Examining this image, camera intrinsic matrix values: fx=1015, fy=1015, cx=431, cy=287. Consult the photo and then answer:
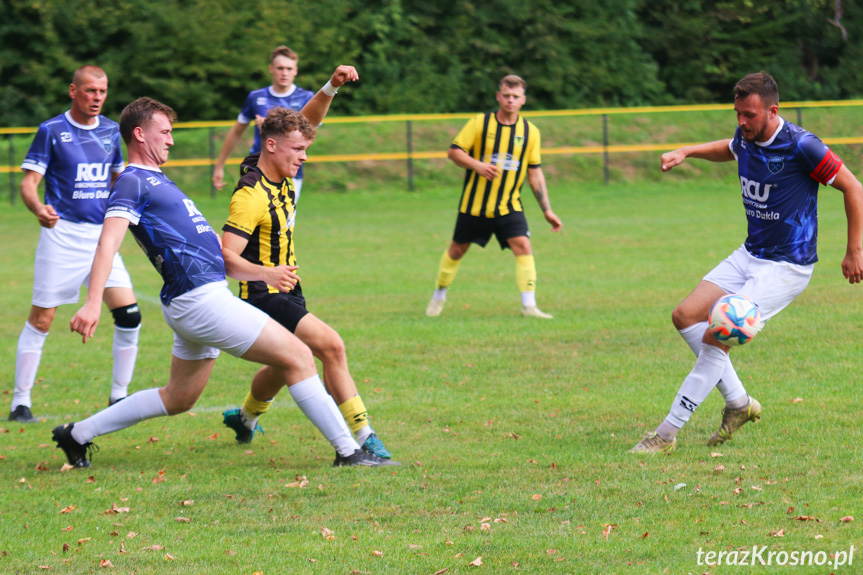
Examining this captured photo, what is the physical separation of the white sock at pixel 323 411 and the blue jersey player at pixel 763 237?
61.2 inches

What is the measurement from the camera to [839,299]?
10.0 meters

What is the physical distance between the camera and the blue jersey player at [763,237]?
17.3 ft

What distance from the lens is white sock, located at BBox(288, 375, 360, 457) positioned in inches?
204

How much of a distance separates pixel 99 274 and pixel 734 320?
124 inches

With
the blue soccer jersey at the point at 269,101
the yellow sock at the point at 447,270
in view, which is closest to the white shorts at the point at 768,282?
the yellow sock at the point at 447,270

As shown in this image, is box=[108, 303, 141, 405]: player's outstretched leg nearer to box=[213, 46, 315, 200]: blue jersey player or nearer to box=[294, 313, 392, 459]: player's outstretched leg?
box=[294, 313, 392, 459]: player's outstretched leg

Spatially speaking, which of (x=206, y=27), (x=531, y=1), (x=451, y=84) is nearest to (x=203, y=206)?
(x=206, y=27)

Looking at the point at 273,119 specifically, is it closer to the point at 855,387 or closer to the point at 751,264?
the point at 751,264

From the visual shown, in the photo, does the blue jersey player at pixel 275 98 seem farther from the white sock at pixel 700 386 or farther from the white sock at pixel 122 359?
the white sock at pixel 700 386

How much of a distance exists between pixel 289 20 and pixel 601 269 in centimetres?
1879

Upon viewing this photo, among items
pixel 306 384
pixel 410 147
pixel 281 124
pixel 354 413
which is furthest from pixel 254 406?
pixel 410 147

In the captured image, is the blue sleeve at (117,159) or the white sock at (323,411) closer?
the white sock at (323,411)

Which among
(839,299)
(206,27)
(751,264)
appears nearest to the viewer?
(751,264)

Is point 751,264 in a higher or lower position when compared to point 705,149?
lower
